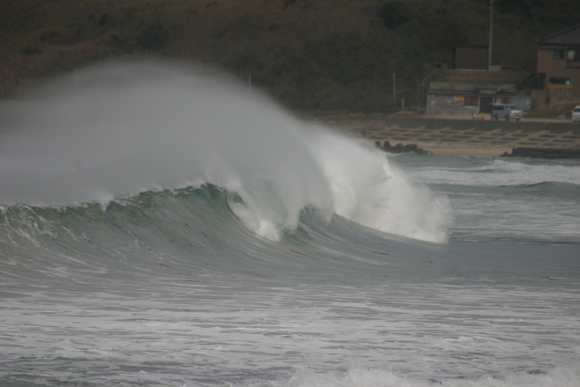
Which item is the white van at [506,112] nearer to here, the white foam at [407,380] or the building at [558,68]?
the building at [558,68]

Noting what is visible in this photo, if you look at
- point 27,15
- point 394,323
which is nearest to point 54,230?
point 394,323

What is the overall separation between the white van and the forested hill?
1117 cm

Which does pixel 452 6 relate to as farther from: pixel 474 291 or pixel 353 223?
pixel 474 291

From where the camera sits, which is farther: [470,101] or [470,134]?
[470,101]

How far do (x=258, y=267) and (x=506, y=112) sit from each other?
38.7m

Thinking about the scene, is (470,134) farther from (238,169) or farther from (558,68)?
(238,169)

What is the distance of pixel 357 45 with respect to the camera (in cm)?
6881

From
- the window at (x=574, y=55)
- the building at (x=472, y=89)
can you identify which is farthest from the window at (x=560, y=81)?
the building at (x=472, y=89)

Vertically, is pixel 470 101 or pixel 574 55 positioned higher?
pixel 574 55

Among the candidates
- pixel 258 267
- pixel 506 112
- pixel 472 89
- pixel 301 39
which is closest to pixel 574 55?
pixel 472 89

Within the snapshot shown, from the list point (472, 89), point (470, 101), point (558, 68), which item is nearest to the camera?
point (558, 68)

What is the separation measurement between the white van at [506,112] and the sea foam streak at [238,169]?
28.7 metres

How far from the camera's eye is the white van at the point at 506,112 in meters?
45.5

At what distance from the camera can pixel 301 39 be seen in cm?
7156
